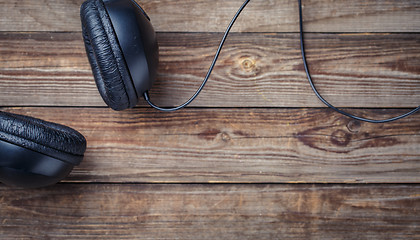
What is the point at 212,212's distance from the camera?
0.80 m

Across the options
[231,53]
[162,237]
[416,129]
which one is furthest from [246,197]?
[416,129]

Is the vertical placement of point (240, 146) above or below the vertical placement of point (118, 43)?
below

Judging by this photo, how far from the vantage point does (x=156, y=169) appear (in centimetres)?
80

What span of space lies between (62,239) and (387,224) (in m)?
0.85

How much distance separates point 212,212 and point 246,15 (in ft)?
1.72

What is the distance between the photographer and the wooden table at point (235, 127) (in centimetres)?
79

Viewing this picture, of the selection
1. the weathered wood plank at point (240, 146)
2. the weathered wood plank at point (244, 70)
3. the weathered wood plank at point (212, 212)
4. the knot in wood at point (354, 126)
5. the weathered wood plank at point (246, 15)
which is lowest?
the weathered wood plank at point (212, 212)

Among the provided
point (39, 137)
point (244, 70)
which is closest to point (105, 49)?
point (39, 137)

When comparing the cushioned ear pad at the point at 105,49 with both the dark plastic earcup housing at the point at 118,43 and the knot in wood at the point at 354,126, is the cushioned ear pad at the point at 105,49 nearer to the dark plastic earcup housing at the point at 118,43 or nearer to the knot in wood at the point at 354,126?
the dark plastic earcup housing at the point at 118,43

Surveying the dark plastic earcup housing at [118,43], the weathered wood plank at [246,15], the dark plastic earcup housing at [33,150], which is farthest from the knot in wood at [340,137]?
the dark plastic earcup housing at [33,150]

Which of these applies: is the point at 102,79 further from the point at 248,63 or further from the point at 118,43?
the point at 248,63

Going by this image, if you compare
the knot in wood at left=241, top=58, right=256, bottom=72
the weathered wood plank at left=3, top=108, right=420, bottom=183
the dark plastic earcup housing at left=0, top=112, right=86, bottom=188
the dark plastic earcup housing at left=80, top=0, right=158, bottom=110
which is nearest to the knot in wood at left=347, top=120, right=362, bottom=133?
the weathered wood plank at left=3, top=108, right=420, bottom=183

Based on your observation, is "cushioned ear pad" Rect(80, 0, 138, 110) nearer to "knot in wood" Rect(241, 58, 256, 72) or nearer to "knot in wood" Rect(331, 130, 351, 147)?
"knot in wood" Rect(241, 58, 256, 72)

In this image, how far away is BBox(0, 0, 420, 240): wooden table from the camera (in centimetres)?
79
